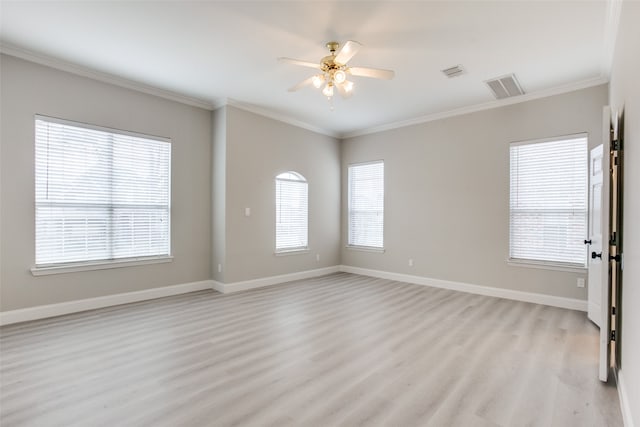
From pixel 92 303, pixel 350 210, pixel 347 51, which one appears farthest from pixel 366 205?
pixel 92 303

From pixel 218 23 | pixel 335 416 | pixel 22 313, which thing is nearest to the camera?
pixel 335 416

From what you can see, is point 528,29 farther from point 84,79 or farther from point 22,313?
point 22,313

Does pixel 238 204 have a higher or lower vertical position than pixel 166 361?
higher

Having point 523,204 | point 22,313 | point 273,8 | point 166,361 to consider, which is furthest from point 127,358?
point 523,204

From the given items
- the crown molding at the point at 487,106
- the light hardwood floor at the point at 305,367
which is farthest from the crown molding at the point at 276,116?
the light hardwood floor at the point at 305,367

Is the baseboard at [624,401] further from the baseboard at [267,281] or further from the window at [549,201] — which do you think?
the baseboard at [267,281]

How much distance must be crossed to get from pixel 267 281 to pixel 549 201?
4.50 m

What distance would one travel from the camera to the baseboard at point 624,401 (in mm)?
1906

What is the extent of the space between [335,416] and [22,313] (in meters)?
3.84

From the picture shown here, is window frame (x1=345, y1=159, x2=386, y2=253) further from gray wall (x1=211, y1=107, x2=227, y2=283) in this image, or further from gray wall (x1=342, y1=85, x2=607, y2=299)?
gray wall (x1=211, y1=107, x2=227, y2=283)

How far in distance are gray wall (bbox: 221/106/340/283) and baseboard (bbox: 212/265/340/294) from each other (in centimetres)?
8

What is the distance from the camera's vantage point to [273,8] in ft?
9.29

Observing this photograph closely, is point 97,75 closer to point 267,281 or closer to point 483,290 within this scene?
point 267,281

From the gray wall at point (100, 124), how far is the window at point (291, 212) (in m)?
1.27
